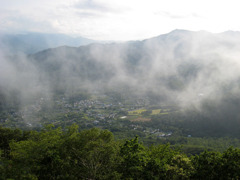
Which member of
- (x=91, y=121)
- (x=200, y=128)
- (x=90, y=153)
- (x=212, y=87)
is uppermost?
(x=90, y=153)

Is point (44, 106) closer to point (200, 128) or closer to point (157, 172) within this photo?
point (200, 128)

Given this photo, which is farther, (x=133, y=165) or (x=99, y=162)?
(x=133, y=165)

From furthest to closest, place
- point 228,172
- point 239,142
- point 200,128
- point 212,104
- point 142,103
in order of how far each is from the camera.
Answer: point 142,103 → point 212,104 → point 200,128 → point 239,142 → point 228,172

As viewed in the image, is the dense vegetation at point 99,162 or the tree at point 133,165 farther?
the tree at point 133,165

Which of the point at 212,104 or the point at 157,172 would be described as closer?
the point at 157,172

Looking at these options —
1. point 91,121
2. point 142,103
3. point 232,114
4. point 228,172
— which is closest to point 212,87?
point 232,114

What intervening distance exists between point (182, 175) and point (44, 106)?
182m

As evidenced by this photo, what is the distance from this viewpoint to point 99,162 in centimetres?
2172

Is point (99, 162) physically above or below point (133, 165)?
above

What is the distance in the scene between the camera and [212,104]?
15812cm

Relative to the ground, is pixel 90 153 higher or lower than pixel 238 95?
higher

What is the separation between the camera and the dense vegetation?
64.1ft

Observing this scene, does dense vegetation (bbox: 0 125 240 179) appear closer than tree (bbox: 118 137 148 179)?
Yes

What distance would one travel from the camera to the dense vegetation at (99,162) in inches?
770
